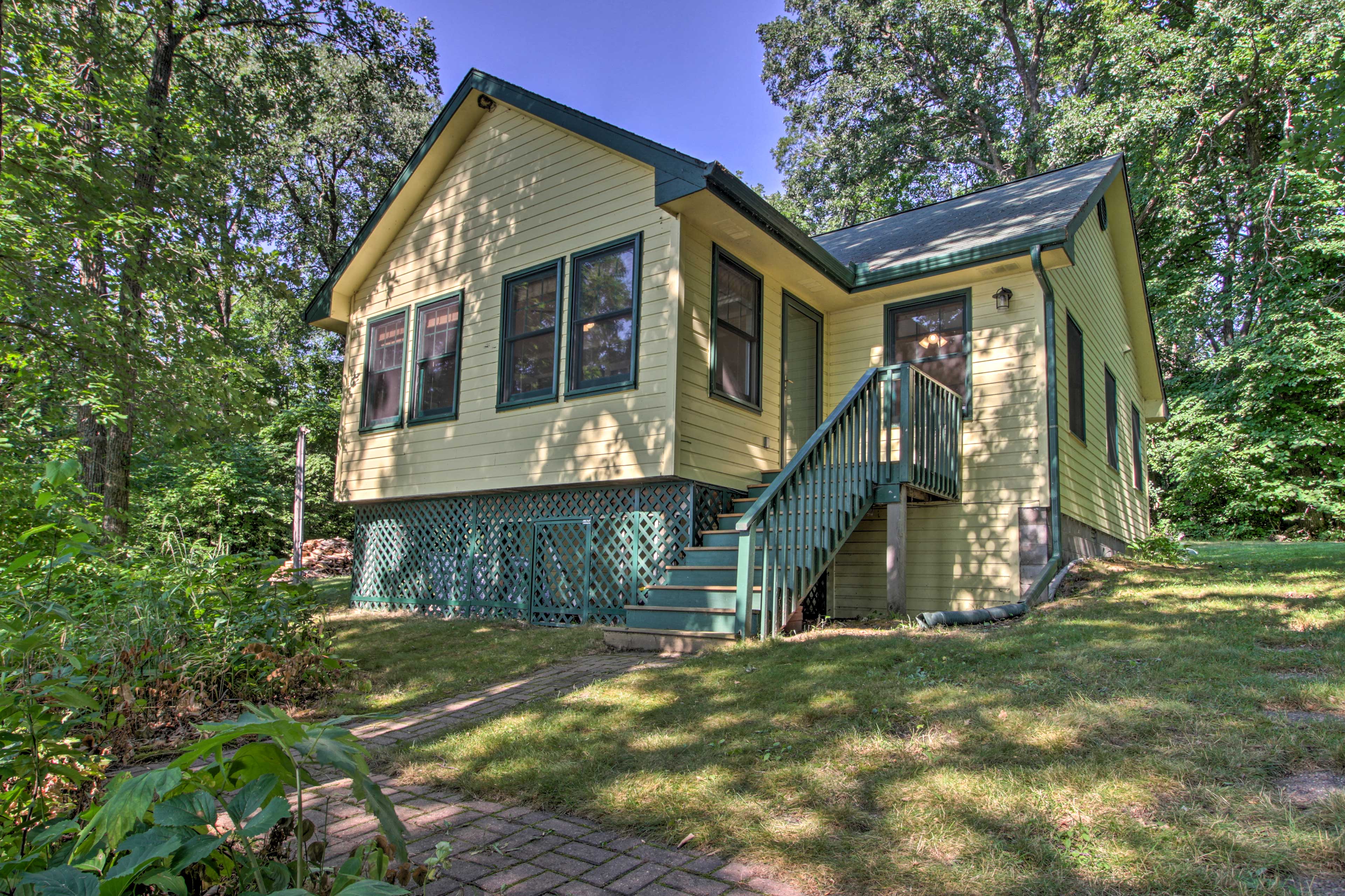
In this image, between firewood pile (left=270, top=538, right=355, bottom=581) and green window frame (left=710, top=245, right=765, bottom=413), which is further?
firewood pile (left=270, top=538, right=355, bottom=581)

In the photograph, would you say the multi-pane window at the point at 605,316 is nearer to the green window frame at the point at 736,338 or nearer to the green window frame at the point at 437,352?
the green window frame at the point at 736,338

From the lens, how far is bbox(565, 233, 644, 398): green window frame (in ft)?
25.2

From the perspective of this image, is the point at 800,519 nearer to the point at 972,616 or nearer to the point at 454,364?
the point at 972,616

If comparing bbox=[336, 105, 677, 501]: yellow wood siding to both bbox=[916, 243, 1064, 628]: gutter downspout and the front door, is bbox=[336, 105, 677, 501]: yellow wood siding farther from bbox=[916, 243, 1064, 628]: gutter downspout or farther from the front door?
bbox=[916, 243, 1064, 628]: gutter downspout

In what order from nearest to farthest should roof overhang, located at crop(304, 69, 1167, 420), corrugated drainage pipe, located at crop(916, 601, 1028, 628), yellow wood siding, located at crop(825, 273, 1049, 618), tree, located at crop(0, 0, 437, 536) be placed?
corrugated drainage pipe, located at crop(916, 601, 1028, 628), roof overhang, located at crop(304, 69, 1167, 420), tree, located at crop(0, 0, 437, 536), yellow wood siding, located at crop(825, 273, 1049, 618)

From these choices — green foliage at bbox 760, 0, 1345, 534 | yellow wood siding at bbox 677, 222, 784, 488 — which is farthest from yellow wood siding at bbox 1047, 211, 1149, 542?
green foliage at bbox 760, 0, 1345, 534

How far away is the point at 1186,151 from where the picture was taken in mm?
18938

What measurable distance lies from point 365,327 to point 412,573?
3.56 meters

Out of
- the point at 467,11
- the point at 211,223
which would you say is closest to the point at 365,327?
the point at 211,223

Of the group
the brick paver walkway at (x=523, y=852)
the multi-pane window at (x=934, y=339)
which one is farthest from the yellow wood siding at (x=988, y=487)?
the brick paver walkway at (x=523, y=852)

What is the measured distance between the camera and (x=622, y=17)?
57.9ft

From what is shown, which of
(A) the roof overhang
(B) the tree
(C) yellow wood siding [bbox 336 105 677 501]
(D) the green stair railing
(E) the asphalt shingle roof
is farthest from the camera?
(E) the asphalt shingle roof

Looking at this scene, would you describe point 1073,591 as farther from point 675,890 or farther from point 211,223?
point 211,223

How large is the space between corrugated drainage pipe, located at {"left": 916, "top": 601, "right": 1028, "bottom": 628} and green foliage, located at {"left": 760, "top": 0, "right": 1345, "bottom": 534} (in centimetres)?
1134
